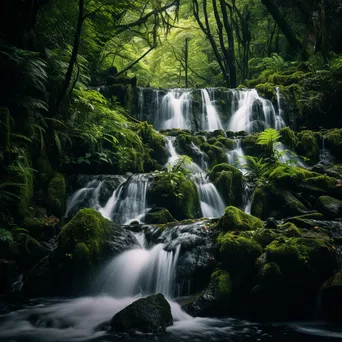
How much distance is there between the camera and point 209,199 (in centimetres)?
915

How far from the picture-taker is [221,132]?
1309 cm

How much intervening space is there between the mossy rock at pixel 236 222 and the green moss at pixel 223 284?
3.37ft

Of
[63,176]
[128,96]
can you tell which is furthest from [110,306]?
[128,96]

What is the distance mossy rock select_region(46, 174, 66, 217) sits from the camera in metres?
8.00

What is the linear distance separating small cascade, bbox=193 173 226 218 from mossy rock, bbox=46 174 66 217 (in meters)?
3.63

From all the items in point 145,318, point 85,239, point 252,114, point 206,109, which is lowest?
point 145,318

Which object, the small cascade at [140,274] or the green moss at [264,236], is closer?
the green moss at [264,236]

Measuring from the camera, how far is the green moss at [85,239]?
5703 mm

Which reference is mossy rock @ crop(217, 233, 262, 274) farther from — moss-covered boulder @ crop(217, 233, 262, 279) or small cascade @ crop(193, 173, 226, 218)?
small cascade @ crop(193, 173, 226, 218)

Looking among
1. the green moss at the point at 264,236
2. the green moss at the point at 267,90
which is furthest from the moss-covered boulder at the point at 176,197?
the green moss at the point at 267,90

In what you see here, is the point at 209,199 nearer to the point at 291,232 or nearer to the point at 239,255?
the point at 291,232

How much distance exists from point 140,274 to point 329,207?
441 cm

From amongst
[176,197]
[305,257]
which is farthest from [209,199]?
[305,257]

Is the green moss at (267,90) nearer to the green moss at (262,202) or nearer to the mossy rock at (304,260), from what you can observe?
the green moss at (262,202)
